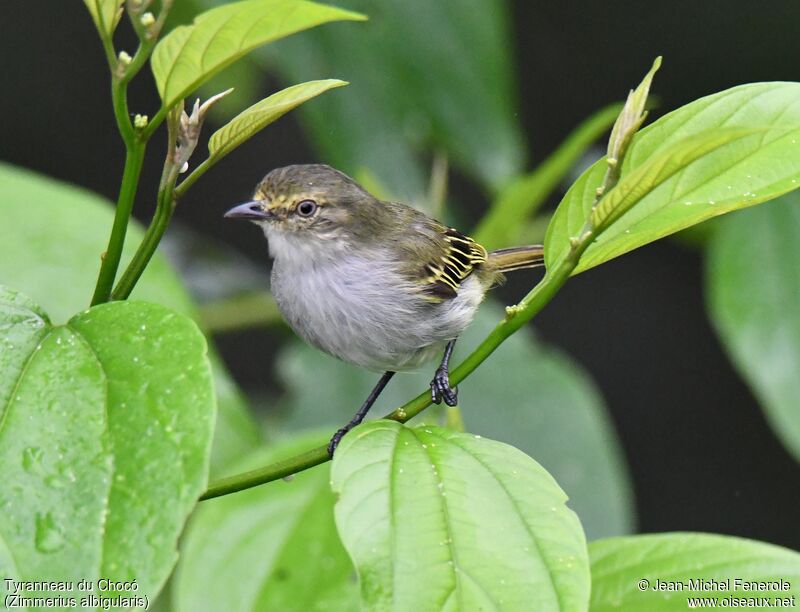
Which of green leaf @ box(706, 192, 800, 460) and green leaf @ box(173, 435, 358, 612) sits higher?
green leaf @ box(706, 192, 800, 460)

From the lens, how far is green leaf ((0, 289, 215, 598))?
1.35 meters

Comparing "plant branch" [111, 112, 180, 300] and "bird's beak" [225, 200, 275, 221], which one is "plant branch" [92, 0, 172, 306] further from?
"bird's beak" [225, 200, 275, 221]

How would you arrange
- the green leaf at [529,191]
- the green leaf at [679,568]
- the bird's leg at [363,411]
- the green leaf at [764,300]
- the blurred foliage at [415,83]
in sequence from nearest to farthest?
the green leaf at [679,568] → the bird's leg at [363,411] → the green leaf at [529,191] → the green leaf at [764,300] → the blurred foliage at [415,83]

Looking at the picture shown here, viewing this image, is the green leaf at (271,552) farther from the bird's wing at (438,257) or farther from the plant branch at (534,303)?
the plant branch at (534,303)

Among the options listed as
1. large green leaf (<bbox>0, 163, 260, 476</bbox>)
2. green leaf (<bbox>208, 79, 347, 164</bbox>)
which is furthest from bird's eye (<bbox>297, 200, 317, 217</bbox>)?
green leaf (<bbox>208, 79, 347, 164</bbox>)

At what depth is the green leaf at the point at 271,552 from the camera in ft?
7.48

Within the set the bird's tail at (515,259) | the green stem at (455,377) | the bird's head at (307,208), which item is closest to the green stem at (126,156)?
the green stem at (455,377)

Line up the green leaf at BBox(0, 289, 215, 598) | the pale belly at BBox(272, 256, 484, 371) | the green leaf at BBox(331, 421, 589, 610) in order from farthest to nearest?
the pale belly at BBox(272, 256, 484, 371) < the green leaf at BBox(331, 421, 589, 610) < the green leaf at BBox(0, 289, 215, 598)

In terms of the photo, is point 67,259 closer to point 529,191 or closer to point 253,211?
point 253,211

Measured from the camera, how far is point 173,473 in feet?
4.49

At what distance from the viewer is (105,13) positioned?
1528 millimetres

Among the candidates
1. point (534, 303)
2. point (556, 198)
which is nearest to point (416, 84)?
point (534, 303)

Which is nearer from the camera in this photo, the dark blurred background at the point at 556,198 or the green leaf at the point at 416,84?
the green leaf at the point at 416,84

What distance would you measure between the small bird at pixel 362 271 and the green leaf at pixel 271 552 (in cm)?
24
